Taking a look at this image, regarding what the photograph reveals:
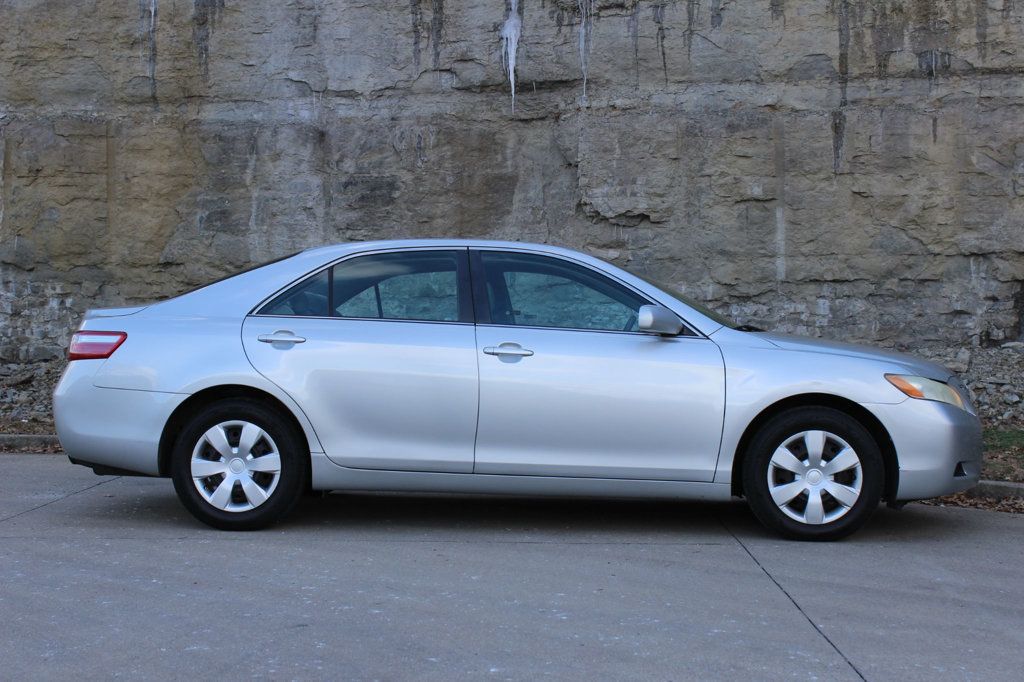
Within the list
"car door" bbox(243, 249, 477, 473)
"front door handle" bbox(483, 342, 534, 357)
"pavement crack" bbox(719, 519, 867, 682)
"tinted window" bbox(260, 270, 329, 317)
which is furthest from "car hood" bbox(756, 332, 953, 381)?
"tinted window" bbox(260, 270, 329, 317)

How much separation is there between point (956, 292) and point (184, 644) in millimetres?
8755

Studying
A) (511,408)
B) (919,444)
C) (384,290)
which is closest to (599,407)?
(511,408)

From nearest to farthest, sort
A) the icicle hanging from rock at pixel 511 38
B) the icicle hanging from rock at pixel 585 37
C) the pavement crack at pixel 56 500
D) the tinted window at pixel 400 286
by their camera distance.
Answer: the tinted window at pixel 400 286 < the pavement crack at pixel 56 500 < the icicle hanging from rock at pixel 585 37 < the icicle hanging from rock at pixel 511 38

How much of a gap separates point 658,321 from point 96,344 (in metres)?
3.09

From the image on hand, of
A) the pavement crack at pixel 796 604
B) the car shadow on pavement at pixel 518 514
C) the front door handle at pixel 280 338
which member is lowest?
the car shadow on pavement at pixel 518 514

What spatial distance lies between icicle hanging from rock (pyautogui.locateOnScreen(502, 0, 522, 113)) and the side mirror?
19.8 feet

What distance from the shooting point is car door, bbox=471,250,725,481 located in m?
5.87

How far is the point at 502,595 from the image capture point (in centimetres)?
481

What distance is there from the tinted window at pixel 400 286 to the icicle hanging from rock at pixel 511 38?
5.58 metres

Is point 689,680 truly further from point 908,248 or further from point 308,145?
point 308,145

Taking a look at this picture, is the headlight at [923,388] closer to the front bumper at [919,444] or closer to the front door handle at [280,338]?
the front bumper at [919,444]

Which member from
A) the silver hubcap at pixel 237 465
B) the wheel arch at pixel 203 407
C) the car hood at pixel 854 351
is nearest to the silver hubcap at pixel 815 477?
the car hood at pixel 854 351

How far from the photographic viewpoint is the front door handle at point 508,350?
5.95m

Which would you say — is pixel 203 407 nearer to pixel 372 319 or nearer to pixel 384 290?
pixel 372 319
